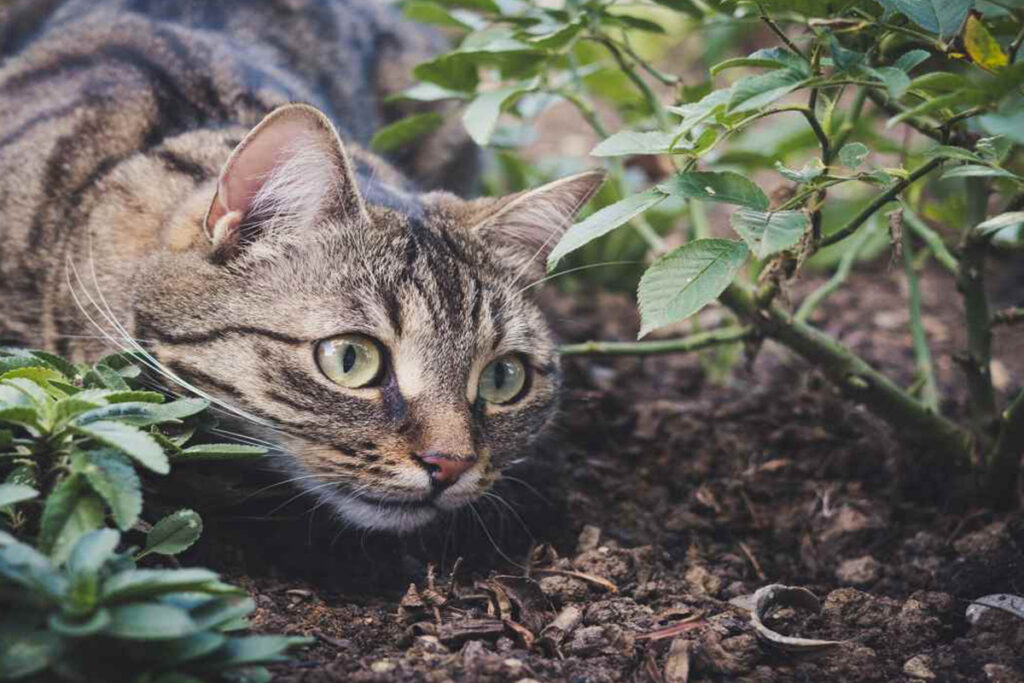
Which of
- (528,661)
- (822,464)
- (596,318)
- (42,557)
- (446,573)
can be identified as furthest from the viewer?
(596,318)

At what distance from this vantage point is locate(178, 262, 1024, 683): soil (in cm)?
199

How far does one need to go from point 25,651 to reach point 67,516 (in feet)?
0.84

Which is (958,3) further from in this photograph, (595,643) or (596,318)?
(596,318)

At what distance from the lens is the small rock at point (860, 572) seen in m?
2.49

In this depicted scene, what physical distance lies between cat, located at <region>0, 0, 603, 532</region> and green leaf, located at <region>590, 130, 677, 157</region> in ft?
1.82

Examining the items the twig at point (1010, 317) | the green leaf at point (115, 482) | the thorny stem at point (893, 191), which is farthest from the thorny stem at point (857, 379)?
the green leaf at point (115, 482)

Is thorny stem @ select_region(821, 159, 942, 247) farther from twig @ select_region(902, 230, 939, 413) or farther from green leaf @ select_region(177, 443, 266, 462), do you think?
green leaf @ select_region(177, 443, 266, 462)

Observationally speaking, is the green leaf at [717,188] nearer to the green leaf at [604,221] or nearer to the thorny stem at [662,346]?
the green leaf at [604,221]

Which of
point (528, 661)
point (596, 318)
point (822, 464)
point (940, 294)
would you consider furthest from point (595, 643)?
point (940, 294)

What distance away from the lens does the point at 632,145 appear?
6.27 ft

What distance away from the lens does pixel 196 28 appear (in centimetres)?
365

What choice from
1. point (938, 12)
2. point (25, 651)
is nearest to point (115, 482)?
point (25, 651)

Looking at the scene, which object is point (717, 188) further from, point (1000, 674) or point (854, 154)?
point (1000, 674)

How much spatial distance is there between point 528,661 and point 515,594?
319 millimetres
